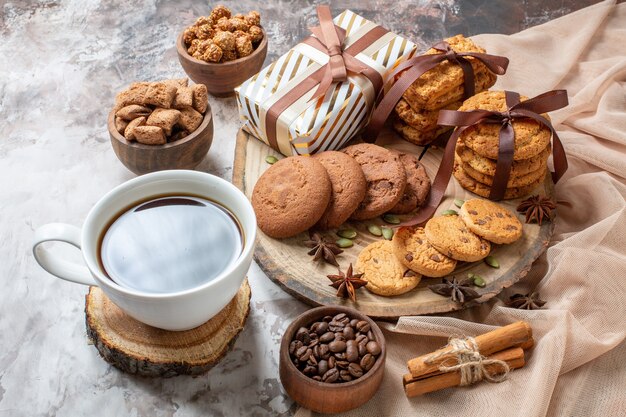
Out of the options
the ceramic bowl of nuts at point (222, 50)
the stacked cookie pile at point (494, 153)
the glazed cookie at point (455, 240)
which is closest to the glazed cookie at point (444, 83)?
the stacked cookie pile at point (494, 153)

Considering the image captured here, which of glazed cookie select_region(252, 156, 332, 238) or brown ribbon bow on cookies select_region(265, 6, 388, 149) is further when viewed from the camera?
brown ribbon bow on cookies select_region(265, 6, 388, 149)

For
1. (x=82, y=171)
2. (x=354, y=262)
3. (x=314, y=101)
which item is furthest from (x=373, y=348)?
(x=82, y=171)

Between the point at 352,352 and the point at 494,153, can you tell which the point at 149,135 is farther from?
the point at 494,153

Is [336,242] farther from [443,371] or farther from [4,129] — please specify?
[4,129]

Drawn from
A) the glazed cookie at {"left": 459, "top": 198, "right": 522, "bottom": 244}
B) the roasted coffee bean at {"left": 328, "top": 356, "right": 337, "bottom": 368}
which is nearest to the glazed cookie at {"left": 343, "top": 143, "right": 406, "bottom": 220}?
the glazed cookie at {"left": 459, "top": 198, "right": 522, "bottom": 244}

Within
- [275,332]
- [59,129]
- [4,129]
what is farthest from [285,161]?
[4,129]

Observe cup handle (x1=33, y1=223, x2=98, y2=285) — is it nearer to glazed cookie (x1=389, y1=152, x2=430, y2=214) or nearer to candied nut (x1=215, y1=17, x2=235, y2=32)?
glazed cookie (x1=389, y1=152, x2=430, y2=214)
